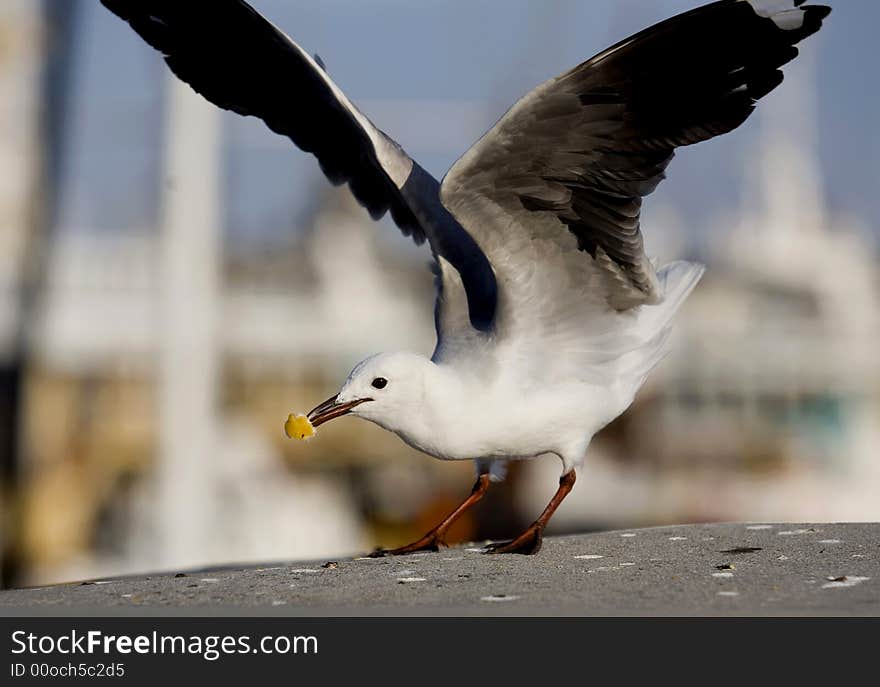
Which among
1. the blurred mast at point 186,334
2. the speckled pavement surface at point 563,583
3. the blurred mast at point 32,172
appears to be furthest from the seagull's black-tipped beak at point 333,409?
the blurred mast at point 32,172

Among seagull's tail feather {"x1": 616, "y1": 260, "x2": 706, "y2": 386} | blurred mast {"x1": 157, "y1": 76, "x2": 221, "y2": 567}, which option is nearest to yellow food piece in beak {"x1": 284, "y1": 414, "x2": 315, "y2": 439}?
seagull's tail feather {"x1": 616, "y1": 260, "x2": 706, "y2": 386}

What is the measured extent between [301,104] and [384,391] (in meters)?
1.25

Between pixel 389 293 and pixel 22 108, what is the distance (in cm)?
1123

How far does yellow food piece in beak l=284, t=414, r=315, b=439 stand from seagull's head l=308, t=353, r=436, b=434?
65mm

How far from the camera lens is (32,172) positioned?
11.8m

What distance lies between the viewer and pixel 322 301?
2395 centimetres

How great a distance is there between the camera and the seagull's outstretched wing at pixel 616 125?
3.41 m

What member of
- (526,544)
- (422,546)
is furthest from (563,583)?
(422,546)

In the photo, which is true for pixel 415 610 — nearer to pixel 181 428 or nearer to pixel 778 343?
pixel 181 428

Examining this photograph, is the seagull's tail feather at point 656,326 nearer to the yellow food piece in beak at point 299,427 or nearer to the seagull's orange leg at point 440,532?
the seagull's orange leg at point 440,532

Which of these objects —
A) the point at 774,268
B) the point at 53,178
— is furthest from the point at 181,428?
the point at 774,268

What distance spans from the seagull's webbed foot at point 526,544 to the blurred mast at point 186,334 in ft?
22.3

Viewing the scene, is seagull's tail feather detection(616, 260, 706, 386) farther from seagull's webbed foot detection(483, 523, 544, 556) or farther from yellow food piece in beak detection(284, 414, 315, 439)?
yellow food piece in beak detection(284, 414, 315, 439)

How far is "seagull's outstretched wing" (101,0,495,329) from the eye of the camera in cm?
404
